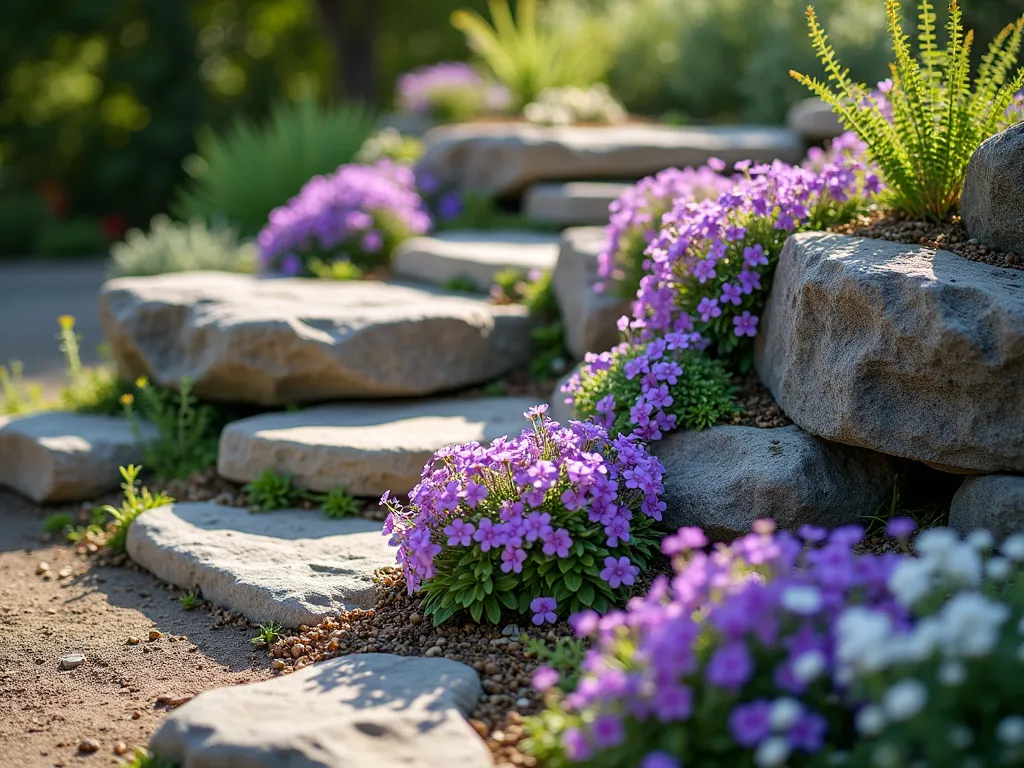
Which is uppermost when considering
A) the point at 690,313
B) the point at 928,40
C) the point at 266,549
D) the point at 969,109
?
the point at 928,40

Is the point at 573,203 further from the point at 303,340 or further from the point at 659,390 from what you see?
the point at 659,390

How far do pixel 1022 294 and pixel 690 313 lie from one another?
1275mm

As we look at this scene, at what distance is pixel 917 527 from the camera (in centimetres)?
328

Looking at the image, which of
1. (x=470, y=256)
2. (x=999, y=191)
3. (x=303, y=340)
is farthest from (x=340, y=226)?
(x=999, y=191)

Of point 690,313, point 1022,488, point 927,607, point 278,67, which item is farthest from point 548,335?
point 278,67

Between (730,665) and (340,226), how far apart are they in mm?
5050

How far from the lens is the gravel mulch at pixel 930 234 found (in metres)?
3.11

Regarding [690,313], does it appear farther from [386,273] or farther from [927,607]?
[386,273]

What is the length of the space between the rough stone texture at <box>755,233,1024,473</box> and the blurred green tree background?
5.31 meters

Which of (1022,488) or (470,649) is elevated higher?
(1022,488)

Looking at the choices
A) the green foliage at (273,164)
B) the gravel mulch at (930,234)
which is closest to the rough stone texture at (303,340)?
the gravel mulch at (930,234)

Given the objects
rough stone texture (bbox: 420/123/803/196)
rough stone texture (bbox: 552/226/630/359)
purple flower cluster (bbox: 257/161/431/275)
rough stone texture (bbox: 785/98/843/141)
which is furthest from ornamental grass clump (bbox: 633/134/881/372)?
rough stone texture (bbox: 420/123/803/196)

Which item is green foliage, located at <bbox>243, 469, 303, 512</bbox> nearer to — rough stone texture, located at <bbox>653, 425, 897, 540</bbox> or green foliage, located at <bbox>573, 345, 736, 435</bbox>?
green foliage, located at <bbox>573, 345, 736, 435</bbox>

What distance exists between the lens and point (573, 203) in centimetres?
675
